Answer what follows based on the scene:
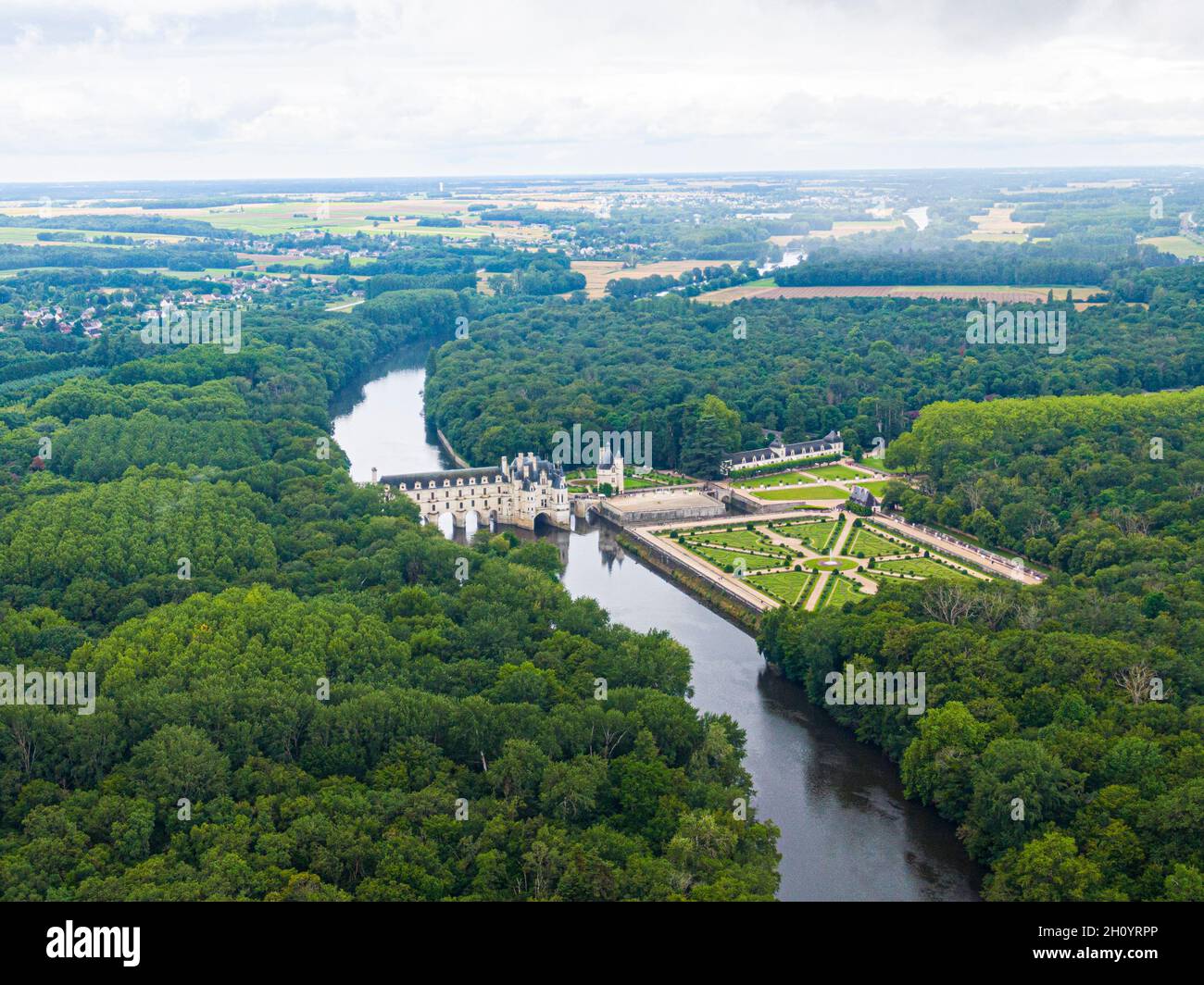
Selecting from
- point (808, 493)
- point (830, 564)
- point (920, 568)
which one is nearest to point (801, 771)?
point (830, 564)

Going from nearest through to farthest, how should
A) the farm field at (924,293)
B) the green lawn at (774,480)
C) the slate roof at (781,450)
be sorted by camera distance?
the green lawn at (774,480) → the slate roof at (781,450) → the farm field at (924,293)

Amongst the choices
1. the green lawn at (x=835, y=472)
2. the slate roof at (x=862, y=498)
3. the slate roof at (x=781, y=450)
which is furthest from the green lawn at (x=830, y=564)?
the slate roof at (x=781, y=450)

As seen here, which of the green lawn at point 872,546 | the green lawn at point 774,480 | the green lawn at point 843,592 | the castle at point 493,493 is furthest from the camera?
the green lawn at point 774,480

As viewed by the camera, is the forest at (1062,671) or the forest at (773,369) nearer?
the forest at (1062,671)

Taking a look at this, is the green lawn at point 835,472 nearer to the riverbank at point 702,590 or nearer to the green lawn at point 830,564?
the riverbank at point 702,590

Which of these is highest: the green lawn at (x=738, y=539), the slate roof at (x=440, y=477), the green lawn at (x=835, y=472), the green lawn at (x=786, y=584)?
the slate roof at (x=440, y=477)

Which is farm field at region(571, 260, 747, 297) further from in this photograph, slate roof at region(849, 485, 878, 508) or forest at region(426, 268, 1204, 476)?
slate roof at region(849, 485, 878, 508)

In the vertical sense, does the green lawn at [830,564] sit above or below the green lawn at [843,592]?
above
